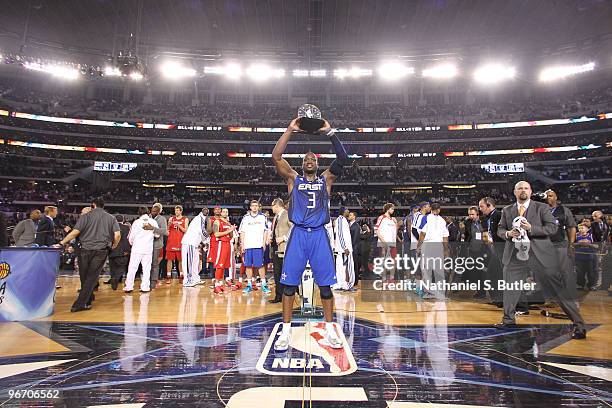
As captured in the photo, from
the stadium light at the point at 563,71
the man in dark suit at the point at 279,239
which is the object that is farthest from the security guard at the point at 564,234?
the stadium light at the point at 563,71

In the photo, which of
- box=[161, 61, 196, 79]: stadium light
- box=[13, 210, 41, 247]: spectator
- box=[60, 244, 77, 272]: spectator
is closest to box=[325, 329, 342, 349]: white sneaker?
box=[13, 210, 41, 247]: spectator

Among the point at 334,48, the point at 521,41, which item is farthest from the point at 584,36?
the point at 334,48

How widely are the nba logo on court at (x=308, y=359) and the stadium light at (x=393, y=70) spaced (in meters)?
31.5

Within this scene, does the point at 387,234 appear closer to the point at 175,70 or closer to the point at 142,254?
the point at 142,254

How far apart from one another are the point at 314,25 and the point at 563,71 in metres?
24.8

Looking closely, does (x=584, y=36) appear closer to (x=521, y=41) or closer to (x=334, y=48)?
(x=521, y=41)

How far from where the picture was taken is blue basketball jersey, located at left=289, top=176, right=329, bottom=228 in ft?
11.9

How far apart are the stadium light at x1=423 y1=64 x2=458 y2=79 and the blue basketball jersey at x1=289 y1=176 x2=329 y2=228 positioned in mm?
32103

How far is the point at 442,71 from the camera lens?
30.6 m

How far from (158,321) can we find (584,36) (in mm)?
37392

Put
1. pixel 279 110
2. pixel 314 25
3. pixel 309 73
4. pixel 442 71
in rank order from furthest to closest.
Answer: pixel 279 110, pixel 309 73, pixel 442 71, pixel 314 25

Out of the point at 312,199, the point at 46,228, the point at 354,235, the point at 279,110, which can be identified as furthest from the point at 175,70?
the point at 312,199

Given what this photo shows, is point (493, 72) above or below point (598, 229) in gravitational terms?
above

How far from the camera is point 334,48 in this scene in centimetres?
2991
